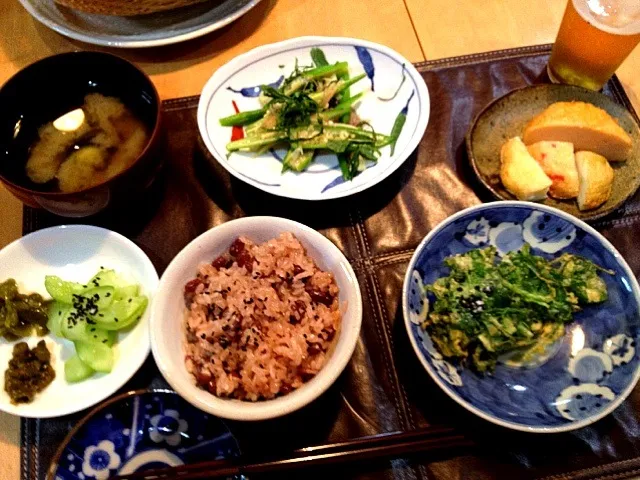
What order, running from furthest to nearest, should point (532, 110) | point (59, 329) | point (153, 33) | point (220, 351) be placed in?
point (153, 33), point (532, 110), point (59, 329), point (220, 351)

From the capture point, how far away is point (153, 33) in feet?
6.40

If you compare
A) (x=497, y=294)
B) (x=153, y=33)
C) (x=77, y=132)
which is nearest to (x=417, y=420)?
(x=497, y=294)

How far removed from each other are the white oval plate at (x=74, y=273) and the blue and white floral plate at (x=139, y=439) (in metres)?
0.07

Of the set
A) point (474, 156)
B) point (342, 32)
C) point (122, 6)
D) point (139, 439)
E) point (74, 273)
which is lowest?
point (139, 439)

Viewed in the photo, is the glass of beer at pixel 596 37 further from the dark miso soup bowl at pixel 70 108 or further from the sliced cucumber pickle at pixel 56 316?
the sliced cucumber pickle at pixel 56 316

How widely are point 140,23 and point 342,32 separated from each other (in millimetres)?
772

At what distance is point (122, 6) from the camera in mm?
1802

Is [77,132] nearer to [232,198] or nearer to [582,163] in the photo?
[232,198]

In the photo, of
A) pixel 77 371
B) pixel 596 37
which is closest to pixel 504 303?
pixel 596 37

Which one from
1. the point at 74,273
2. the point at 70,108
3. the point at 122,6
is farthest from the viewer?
the point at 122,6

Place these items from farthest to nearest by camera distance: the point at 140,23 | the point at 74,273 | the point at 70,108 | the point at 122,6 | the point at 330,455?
the point at 140,23 → the point at 122,6 → the point at 70,108 → the point at 74,273 → the point at 330,455

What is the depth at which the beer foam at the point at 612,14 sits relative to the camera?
5.49ft

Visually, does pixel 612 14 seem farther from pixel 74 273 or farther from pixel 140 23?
pixel 74 273

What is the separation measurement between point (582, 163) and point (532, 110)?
0.87 ft
